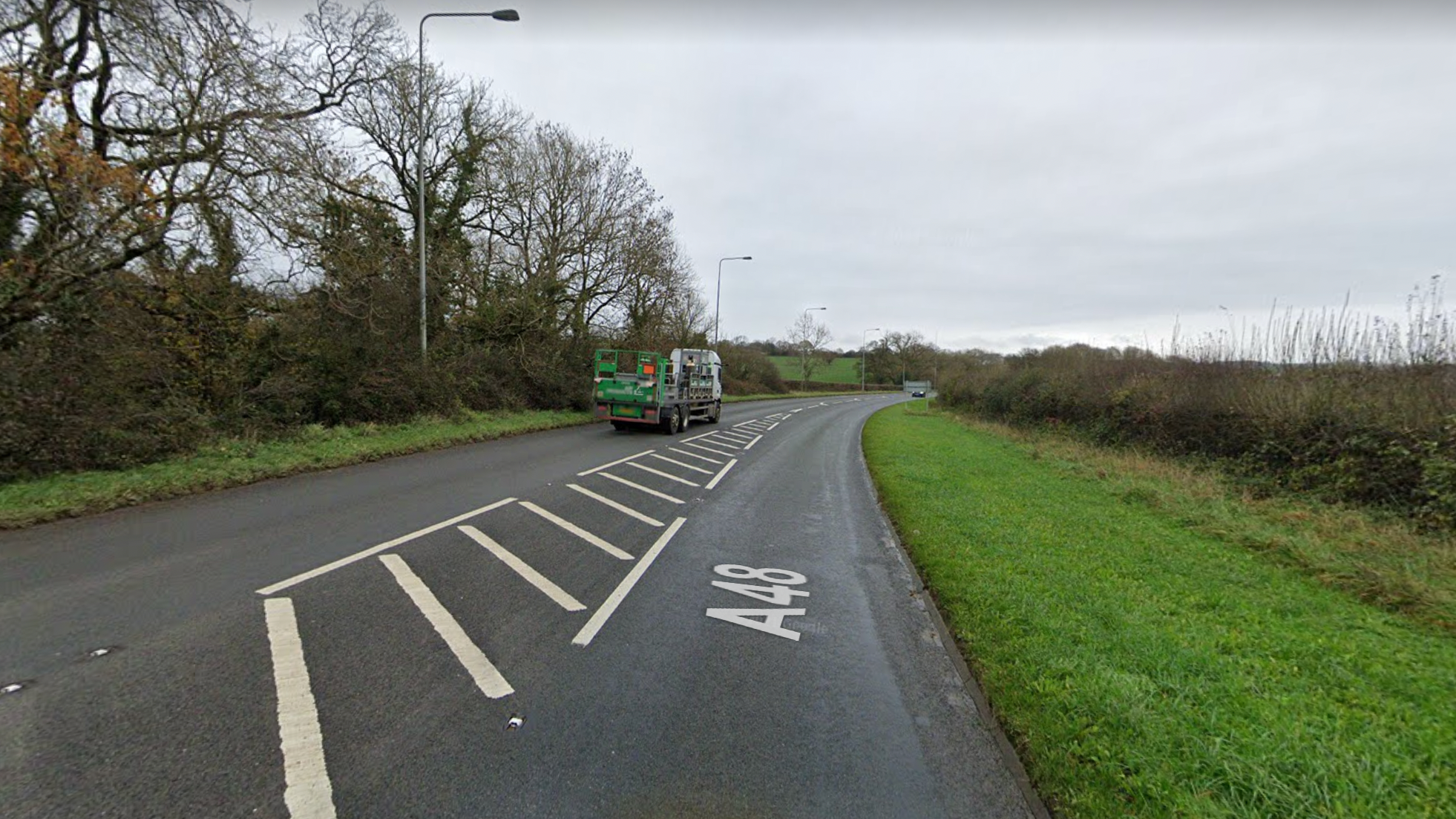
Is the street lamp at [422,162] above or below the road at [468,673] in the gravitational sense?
above

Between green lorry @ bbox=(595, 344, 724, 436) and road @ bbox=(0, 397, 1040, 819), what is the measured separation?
10.1 meters

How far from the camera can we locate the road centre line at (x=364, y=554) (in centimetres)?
449

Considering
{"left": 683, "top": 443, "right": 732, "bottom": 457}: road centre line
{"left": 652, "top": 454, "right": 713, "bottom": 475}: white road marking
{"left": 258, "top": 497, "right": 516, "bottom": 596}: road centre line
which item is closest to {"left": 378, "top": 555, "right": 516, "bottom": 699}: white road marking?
{"left": 258, "top": 497, "right": 516, "bottom": 596}: road centre line

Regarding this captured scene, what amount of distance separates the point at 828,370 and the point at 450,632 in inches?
3093

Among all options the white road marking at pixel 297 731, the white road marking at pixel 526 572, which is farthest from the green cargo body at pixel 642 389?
the white road marking at pixel 297 731

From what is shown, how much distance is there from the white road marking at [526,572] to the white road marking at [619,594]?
0.22 meters

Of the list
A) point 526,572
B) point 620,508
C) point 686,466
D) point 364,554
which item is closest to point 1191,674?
point 526,572

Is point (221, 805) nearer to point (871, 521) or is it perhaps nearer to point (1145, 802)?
point (1145, 802)

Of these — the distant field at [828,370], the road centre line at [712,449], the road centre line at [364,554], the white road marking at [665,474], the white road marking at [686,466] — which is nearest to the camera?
the road centre line at [364,554]

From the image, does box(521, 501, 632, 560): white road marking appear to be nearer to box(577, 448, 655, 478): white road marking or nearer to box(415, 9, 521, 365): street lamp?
box(577, 448, 655, 478): white road marking

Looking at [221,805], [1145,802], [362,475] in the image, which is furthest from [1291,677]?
[362,475]

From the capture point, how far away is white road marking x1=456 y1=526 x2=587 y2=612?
453 centimetres

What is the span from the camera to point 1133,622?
418 cm

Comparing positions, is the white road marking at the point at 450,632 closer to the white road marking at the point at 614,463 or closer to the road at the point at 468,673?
the road at the point at 468,673
